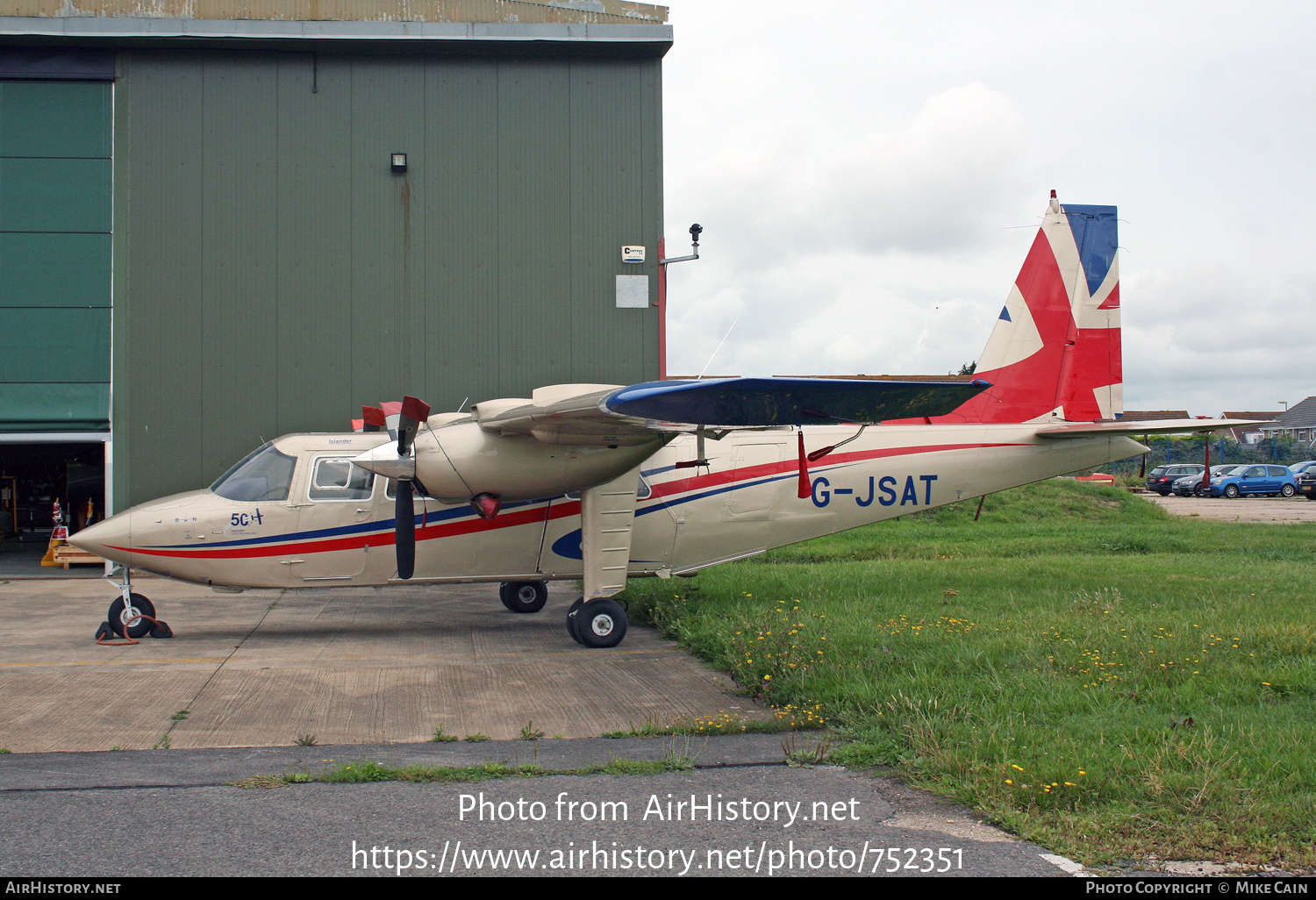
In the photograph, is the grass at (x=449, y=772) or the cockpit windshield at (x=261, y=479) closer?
the grass at (x=449, y=772)

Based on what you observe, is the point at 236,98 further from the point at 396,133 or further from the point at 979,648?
the point at 979,648

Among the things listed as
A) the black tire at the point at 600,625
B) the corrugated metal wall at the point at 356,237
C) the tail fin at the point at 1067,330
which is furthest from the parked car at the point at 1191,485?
the black tire at the point at 600,625

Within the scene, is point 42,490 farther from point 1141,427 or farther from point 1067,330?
point 1141,427

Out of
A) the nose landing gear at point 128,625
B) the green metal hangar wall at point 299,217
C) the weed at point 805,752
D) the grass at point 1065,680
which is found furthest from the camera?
the green metal hangar wall at point 299,217

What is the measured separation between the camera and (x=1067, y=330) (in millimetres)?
12008

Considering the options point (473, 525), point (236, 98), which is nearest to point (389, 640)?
point (473, 525)

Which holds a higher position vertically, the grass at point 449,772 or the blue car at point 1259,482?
the grass at point 449,772

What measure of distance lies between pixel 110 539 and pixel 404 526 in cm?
342

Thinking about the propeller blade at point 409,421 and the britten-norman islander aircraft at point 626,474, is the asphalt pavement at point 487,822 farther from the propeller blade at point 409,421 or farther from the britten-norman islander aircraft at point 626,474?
the propeller blade at point 409,421

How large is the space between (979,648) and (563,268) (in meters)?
10.5

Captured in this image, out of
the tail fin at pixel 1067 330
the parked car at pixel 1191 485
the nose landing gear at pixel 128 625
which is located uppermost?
the tail fin at pixel 1067 330

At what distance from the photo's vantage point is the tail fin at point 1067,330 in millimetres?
11906

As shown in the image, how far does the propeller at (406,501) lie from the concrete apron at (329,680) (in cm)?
101

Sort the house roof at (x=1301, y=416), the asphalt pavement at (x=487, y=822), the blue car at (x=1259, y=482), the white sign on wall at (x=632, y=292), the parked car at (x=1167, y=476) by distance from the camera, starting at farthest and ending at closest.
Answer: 1. the house roof at (x=1301, y=416)
2. the parked car at (x=1167, y=476)
3. the blue car at (x=1259, y=482)
4. the white sign on wall at (x=632, y=292)
5. the asphalt pavement at (x=487, y=822)
